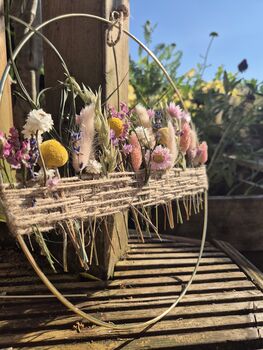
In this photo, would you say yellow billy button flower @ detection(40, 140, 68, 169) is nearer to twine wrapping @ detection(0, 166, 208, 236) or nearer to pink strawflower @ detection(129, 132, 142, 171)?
twine wrapping @ detection(0, 166, 208, 236)

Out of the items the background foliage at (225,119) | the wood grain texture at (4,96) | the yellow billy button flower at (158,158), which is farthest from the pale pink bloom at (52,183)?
the background foliage at (225,119)

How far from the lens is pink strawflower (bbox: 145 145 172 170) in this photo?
3.12 ft

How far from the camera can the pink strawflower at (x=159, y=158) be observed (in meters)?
0.95

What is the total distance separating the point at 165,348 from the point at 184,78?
198 cm

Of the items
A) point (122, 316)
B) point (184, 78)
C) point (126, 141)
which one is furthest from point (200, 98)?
point (122, 316)

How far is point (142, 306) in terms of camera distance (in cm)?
98

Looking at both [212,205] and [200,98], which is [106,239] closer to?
[212,205]

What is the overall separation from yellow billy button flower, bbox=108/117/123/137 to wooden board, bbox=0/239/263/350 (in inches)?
16.8

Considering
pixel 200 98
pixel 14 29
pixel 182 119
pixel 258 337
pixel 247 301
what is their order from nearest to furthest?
pixel 258 337, pixel 247 301, pixel 182 119, pixel 14 29, pixel 200 98

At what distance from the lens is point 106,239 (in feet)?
3.60

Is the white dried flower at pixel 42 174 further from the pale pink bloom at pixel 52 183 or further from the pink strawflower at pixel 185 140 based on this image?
the pink strawflower at pixel 185 140

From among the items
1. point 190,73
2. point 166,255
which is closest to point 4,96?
point 166,255

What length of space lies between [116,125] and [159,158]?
0.14 m

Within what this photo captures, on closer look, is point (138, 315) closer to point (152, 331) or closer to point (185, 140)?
point (152, 331)
